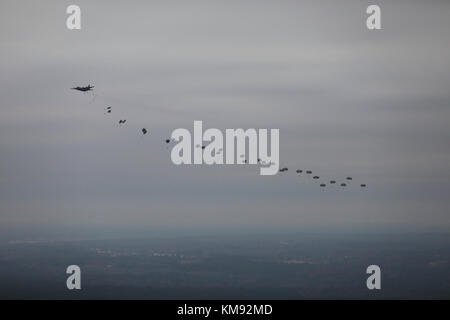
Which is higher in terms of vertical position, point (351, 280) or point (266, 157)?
point (266, 157)

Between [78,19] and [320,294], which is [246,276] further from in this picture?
[78,19]

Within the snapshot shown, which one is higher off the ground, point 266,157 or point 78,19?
point 78,19

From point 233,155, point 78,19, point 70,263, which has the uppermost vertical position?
point 78,19
